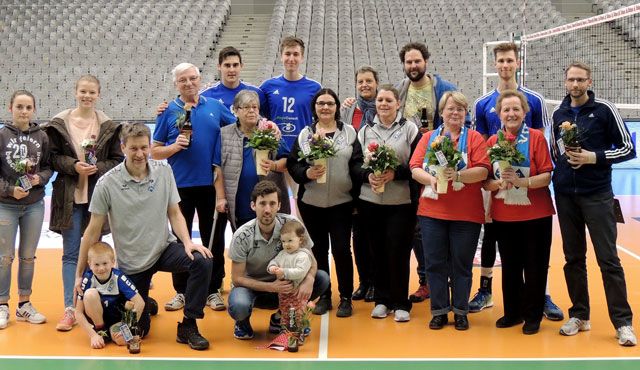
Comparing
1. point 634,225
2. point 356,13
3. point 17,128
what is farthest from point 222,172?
point 356,13

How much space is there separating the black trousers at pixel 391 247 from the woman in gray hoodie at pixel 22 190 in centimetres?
232

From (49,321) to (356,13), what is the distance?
66.7 ft

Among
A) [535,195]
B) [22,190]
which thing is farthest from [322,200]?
[22,190]

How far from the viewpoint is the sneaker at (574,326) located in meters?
5.12

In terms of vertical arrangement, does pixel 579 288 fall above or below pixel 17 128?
below

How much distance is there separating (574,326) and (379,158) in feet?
5.67

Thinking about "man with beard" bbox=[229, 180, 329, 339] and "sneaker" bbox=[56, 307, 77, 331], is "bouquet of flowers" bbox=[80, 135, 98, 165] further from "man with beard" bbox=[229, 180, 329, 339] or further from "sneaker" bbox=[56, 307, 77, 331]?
"man with beard" bbox=[229, 180, 329, 339]

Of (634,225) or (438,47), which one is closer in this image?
(634,225)

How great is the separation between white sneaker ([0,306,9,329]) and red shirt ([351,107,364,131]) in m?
2.94

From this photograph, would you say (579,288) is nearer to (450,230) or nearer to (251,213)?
(450,230)

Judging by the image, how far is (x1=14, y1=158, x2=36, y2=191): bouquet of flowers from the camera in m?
5.19

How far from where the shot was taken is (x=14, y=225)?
5.38 metres

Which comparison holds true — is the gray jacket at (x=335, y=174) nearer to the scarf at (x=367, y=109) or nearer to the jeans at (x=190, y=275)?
the scarf at (x=367, y=109)

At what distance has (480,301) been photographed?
5836 millimetres
